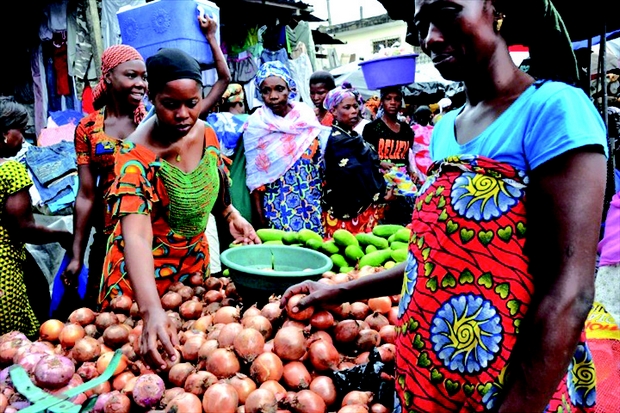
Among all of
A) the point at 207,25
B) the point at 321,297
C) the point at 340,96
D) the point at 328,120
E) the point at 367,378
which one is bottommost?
the point at 367,378

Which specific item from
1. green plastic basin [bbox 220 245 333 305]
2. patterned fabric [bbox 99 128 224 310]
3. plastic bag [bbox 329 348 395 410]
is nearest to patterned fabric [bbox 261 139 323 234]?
patterned fabric [bbox 99 128 224 310]

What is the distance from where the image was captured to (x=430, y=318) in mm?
1168

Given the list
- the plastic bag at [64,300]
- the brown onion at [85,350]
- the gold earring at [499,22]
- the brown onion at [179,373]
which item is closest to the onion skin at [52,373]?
the brown onion at [85,350]

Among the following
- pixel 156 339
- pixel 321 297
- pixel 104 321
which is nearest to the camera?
pixel 156 339

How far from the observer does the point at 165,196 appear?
2.37m

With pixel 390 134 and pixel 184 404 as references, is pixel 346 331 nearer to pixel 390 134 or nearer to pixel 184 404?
pixel 184 404

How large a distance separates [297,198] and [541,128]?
3396 millimetres

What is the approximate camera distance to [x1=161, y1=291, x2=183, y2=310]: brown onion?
2268 mm

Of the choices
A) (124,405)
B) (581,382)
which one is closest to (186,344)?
(124,405)

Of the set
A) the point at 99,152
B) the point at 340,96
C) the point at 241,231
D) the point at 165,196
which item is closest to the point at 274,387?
the point at 165,196

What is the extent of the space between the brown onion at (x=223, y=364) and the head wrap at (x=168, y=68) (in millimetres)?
1138

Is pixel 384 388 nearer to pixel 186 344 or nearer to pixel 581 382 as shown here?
pixel 581 382

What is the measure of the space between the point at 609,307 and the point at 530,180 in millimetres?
2504

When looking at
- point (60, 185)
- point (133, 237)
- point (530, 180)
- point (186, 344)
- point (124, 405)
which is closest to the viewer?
point (530, 180)
